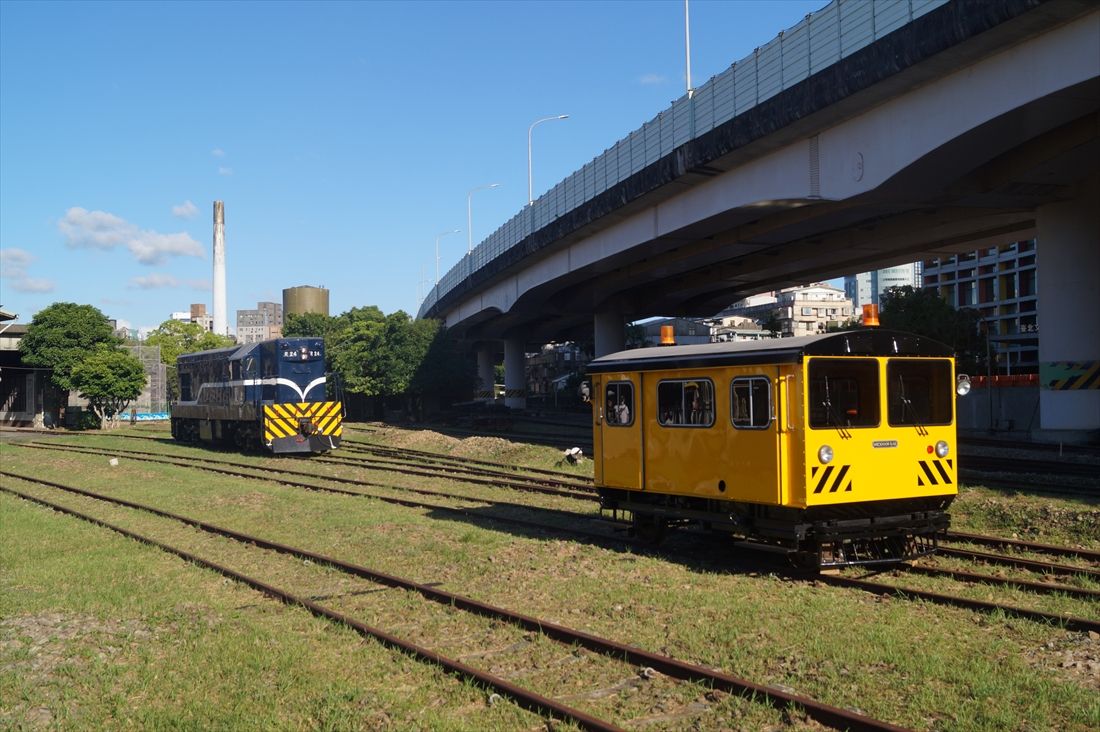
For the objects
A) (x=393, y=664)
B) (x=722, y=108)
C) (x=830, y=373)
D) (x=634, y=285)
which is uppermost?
(x=722, y=108)

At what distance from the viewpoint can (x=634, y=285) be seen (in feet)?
136

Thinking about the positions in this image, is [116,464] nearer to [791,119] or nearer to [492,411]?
[791,119]

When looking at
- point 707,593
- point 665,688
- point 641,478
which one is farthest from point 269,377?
point 665,688

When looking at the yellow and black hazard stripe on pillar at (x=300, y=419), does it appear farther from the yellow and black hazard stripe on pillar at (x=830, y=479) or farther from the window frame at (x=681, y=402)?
the yellow and black hazard stripe on pillar at (x=830, y=479)

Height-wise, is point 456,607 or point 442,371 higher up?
point 442,371

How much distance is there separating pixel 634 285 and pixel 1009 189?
19.6 m

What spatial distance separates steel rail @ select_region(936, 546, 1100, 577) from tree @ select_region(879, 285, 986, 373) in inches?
1635

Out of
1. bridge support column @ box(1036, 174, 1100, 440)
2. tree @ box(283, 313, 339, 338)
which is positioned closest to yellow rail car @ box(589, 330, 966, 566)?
bridge support column @ box(1036, 174, 1100, 440)

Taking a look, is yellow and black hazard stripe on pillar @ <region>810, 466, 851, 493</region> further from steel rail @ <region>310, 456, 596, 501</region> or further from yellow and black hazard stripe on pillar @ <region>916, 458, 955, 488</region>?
steel rail @ <region>310, 456, 596, 501</region>

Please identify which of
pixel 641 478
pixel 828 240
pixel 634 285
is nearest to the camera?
pixel 641 478

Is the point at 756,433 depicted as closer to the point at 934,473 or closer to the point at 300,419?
the point at 934,473

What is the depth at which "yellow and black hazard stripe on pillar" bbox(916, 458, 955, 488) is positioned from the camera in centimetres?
1148

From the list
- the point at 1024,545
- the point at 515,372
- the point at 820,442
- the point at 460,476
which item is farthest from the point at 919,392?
the point at 515,372

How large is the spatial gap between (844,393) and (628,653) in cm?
475
